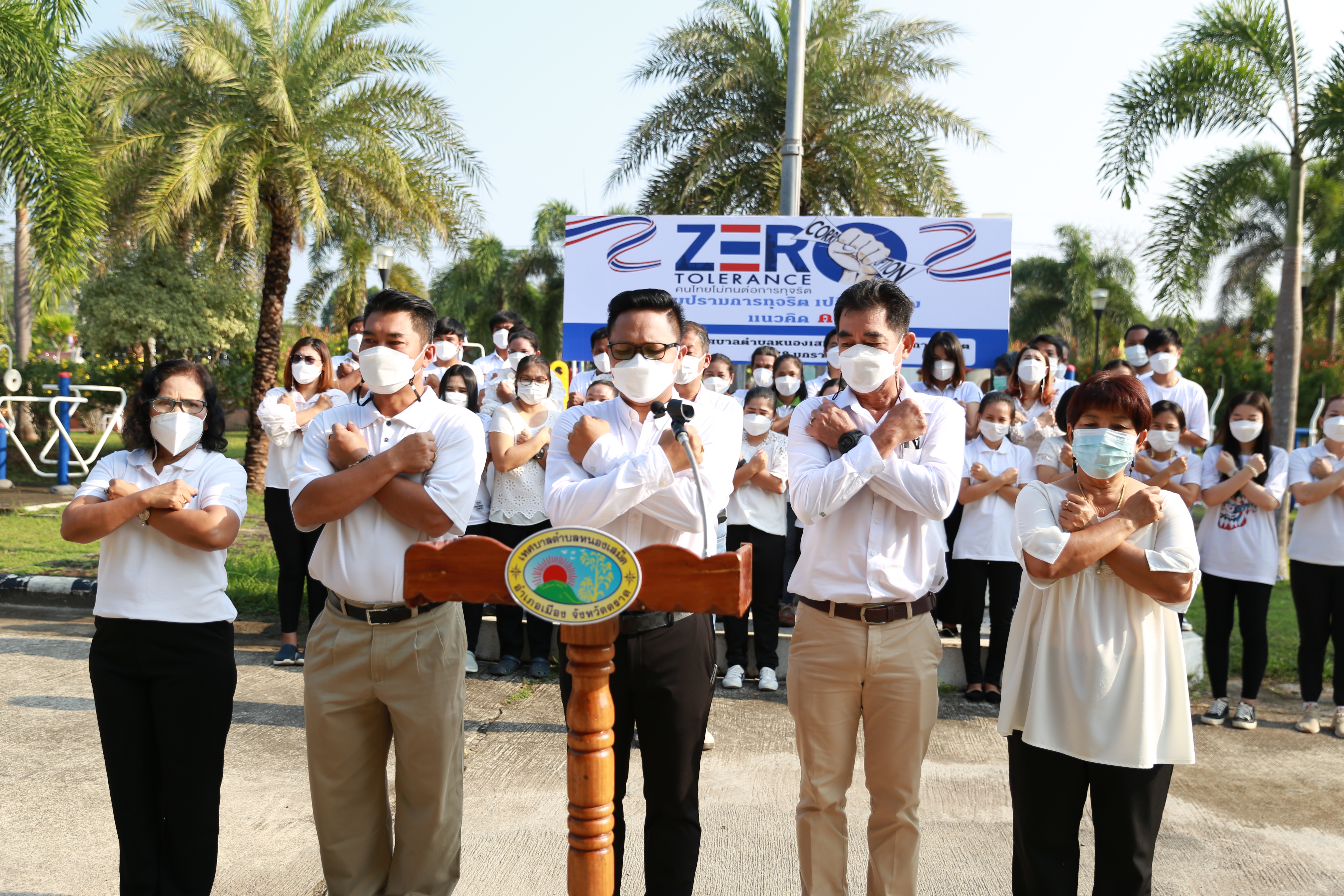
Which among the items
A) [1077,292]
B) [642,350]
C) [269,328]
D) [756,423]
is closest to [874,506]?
[642,350]

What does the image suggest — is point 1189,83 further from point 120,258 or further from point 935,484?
point 120,258

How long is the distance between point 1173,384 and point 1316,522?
1.35m

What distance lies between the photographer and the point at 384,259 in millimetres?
15375

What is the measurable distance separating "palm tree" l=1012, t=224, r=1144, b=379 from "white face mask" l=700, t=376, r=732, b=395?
97.8 ft

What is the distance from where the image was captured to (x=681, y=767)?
9.81 feet

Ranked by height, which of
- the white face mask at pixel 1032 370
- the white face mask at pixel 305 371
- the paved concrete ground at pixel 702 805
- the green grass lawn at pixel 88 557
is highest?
the white face mask at pixel 1032 370

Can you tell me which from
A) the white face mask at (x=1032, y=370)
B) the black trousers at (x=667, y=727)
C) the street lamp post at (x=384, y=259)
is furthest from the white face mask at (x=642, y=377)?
the street lamp post at (x=384, y=259)

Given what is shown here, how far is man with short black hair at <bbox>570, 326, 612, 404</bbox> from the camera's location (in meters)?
6.70

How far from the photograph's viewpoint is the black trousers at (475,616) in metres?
6.50

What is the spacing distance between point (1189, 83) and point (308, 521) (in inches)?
445

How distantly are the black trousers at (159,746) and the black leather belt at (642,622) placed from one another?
4.73 feet

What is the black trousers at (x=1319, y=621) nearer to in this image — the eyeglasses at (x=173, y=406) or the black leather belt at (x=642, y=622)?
the black leather belt at (x=642, y=622)

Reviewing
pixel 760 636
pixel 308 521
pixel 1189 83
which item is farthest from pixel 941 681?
pixel 1189 83

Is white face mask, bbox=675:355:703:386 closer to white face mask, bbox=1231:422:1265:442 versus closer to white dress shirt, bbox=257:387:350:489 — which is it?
white dress shirt, bbox=257:387:350:489
